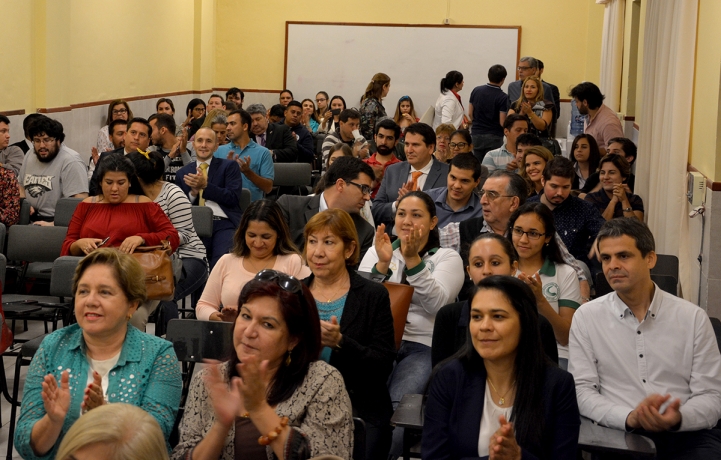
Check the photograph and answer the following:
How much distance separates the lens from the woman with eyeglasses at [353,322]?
10.5ft

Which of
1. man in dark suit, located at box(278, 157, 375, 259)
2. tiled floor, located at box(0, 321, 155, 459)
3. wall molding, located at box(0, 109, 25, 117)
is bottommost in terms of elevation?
tiled floor, located at box(0, 321, 155, 459)

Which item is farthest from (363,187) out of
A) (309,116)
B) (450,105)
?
(309,116)

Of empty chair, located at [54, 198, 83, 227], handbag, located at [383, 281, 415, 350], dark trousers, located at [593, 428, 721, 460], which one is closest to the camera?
dark trousers, located at [593, 428, 721, 460]

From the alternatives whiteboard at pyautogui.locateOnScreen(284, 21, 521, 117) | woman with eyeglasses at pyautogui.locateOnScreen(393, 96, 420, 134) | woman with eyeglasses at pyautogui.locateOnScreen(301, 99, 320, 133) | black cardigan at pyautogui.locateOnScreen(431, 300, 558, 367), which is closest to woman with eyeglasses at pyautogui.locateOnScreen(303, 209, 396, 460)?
black cardigan at pyautogui.locateOnScreen(431, 300, 558, 367)

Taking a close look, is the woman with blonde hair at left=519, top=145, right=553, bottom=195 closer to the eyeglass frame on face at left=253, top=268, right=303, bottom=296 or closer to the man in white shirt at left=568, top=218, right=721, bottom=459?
the man in white shirt at left=568, top=218, right=721, bottom=459

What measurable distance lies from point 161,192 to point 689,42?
3.51m

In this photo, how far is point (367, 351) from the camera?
3.22 m

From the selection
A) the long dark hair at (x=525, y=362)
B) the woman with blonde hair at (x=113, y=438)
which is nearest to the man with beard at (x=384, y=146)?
the long dark hair at (x=525, y=362)

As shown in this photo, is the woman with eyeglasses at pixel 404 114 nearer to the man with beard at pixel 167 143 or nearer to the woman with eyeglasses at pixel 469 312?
the man with beard at pixel 167 143

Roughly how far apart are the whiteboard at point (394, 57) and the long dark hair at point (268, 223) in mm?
10607

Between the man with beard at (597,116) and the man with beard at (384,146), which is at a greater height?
the man with beard at (597,116)

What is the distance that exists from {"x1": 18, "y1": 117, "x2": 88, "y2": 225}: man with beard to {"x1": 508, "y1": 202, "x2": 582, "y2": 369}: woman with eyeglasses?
4.02 metres

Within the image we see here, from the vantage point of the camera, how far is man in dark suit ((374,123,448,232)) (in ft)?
20.7

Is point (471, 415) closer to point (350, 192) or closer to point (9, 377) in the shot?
point (350, 192)
